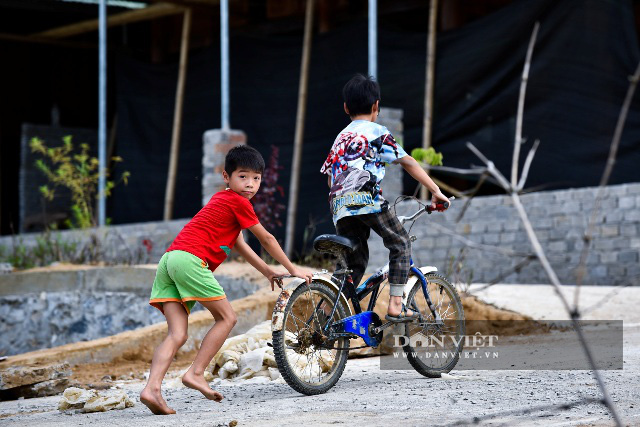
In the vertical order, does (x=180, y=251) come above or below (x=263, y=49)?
below

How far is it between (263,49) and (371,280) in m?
9.58

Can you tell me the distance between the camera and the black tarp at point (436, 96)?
35.7ft

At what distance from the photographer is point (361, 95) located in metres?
5.28

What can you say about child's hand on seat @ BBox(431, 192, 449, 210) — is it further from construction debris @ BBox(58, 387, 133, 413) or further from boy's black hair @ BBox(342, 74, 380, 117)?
construction debris @ BBox(58, 387, 133, 413)

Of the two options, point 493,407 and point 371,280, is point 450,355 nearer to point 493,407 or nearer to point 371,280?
point 371,280

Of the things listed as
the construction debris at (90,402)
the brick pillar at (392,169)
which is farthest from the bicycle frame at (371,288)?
the brick pillar at (392,169)

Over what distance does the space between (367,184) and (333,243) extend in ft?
1.19

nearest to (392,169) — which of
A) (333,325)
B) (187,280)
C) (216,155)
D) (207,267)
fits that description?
(216,155)

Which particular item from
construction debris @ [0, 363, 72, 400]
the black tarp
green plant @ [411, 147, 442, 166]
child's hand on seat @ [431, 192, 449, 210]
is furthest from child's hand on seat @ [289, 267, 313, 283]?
the black tarp

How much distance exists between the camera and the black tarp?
35.7ft

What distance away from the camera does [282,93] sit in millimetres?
14211

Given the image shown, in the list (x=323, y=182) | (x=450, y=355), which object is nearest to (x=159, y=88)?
(x=323, y=182)

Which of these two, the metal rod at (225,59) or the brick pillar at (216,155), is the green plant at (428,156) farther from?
the metal rod at (225,59)

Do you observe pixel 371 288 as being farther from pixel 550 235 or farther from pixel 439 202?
pixel 550 235
